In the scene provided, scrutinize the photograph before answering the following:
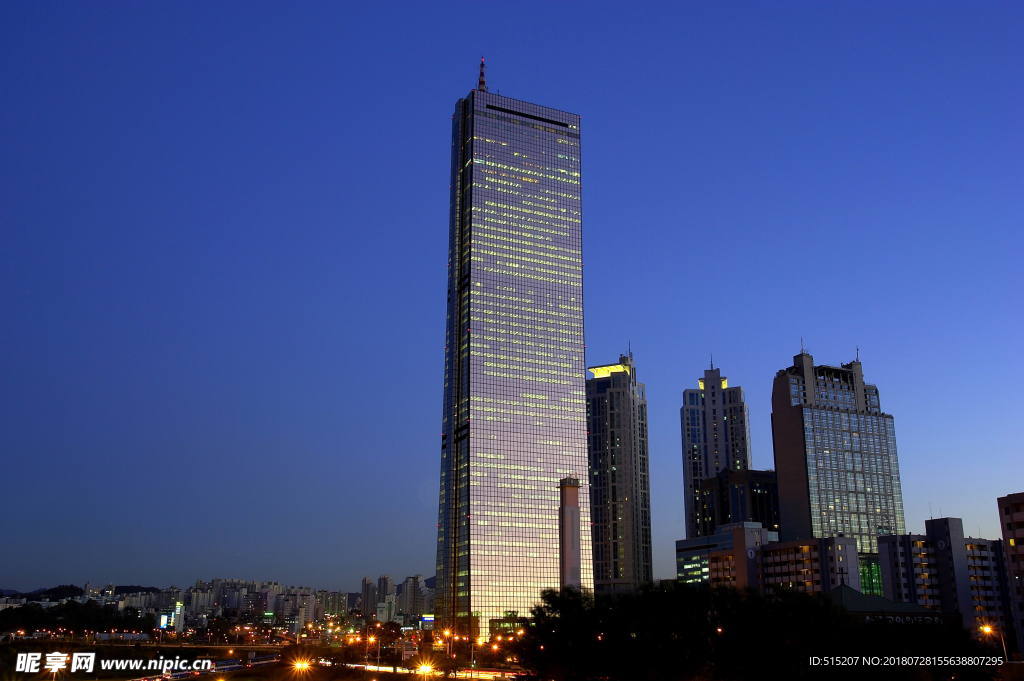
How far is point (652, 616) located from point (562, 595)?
53.1 ft

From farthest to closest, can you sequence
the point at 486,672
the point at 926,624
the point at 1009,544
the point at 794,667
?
the point at 1009,544, the point at 486,672, the point at 926,624, the point at 794,667

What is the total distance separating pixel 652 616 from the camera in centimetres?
8562

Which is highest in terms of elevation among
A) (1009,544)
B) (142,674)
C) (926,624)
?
(1009,544)

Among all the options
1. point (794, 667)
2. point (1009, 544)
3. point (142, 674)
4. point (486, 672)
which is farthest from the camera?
point (1009, 544)

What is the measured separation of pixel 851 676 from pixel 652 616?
1762 centimetres

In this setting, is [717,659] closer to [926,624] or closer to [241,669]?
[926,624]

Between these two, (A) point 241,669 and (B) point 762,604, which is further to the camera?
(A) point 241,669

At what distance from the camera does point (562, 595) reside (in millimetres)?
99812

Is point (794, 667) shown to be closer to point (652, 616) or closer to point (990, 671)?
point (652, 616)

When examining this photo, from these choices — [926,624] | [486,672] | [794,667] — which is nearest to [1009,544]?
[926,624]

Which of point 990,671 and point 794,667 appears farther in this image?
point 990,671

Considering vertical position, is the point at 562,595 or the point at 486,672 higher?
the point at 562,595

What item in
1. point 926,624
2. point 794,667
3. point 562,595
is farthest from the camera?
point 562,595

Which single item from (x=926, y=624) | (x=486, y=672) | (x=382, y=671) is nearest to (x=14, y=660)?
(x=382, y=671)
